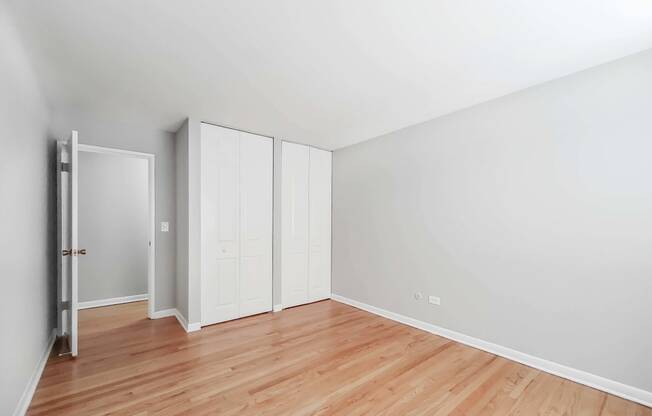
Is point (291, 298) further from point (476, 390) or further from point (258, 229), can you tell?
point (476, 390)

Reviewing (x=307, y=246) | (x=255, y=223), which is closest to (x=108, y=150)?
(x=255, y=223)

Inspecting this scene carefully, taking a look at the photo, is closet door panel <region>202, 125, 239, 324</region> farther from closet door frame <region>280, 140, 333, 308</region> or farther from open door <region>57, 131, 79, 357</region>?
open door <region>57, 131, 79, 357</region>

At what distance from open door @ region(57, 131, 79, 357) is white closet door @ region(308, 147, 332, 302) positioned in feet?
9.46

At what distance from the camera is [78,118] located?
11.0 ft

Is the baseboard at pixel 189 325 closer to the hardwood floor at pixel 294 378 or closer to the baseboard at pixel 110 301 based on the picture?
the hardwood floor at pixel 294 378

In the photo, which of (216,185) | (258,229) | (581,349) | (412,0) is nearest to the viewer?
(412,0)

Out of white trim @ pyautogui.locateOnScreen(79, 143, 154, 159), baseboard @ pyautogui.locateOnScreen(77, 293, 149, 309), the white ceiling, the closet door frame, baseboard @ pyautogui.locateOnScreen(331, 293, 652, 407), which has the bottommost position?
baseboard @ pyautogui.locateOnScreen(77, 293, 149, 309)

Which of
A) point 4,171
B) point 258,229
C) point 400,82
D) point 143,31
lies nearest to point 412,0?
point 400,82

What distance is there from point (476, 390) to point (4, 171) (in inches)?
140

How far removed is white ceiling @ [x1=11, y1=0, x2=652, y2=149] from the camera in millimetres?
1715

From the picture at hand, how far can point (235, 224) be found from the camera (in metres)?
3.87

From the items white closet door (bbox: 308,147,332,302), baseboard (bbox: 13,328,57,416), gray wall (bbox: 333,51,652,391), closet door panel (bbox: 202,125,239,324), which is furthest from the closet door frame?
baseboard (bbox: 13,328,57,416)

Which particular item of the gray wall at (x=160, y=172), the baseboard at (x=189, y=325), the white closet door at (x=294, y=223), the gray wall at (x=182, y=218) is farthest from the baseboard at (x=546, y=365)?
the gray wall at (x=160, y=172)

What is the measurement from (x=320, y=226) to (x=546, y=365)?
10.6 ft
